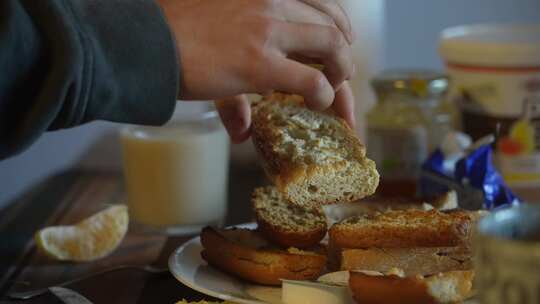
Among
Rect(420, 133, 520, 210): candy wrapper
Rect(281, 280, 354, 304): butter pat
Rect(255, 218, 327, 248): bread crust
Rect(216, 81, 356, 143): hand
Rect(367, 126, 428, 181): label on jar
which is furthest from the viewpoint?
Rect(367, 126, 428, 181): label on jar

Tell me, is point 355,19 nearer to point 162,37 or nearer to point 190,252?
point 190,252

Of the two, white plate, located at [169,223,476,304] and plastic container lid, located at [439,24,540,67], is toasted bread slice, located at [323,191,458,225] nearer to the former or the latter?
white plate, located at [169,223,476,304]

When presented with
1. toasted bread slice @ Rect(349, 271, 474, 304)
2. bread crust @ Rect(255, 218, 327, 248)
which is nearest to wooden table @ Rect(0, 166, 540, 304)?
bread crust @ Rect(255, 218, 327, 248)

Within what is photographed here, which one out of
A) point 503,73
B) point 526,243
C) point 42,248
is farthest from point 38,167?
point 526,243

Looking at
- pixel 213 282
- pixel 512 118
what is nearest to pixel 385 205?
pixel 213 282

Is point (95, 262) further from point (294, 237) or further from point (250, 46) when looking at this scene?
point (250, 46)

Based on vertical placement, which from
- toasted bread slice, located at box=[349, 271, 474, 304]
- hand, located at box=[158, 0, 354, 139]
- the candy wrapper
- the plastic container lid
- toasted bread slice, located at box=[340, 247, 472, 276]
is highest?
hand, located at box=[158, 0, 354, 139]
